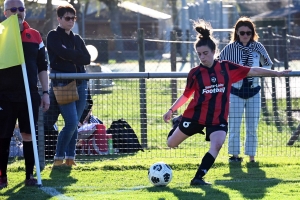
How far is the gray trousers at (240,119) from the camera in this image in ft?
30.1

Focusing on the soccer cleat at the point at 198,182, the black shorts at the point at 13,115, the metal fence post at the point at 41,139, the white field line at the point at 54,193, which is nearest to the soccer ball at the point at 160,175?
the soccer cleat at the point at 198,182

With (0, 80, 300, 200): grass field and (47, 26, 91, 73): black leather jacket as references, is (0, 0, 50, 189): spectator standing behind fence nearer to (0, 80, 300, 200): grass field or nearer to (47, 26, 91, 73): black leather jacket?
(0, 80, 300, 200): grass field

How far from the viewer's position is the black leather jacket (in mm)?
8430

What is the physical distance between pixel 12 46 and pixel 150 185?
208cm

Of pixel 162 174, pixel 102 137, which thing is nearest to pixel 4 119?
pixel 162 174

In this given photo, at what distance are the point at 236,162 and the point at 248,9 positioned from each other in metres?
28.8

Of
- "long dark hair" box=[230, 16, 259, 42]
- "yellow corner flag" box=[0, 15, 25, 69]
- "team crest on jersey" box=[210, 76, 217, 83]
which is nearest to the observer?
"yellow corner flag" box=[0, 15, 25, 69]

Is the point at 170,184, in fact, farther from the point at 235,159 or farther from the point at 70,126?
the point at 235,159

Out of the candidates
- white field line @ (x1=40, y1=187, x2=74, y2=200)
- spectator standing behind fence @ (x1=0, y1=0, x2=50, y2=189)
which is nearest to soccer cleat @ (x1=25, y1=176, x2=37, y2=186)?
spectator standing behind fence @ (x1=0, y1=0, x2=50, y2=189)

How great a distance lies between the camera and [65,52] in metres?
8.39

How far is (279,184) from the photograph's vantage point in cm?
749

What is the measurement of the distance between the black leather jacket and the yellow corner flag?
1206mm

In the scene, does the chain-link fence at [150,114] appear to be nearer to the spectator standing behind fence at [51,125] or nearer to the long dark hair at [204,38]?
the spectator standing behind fence at [51,125]

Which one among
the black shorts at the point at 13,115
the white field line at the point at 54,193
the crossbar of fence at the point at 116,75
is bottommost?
the white field line at the point at 54,193
